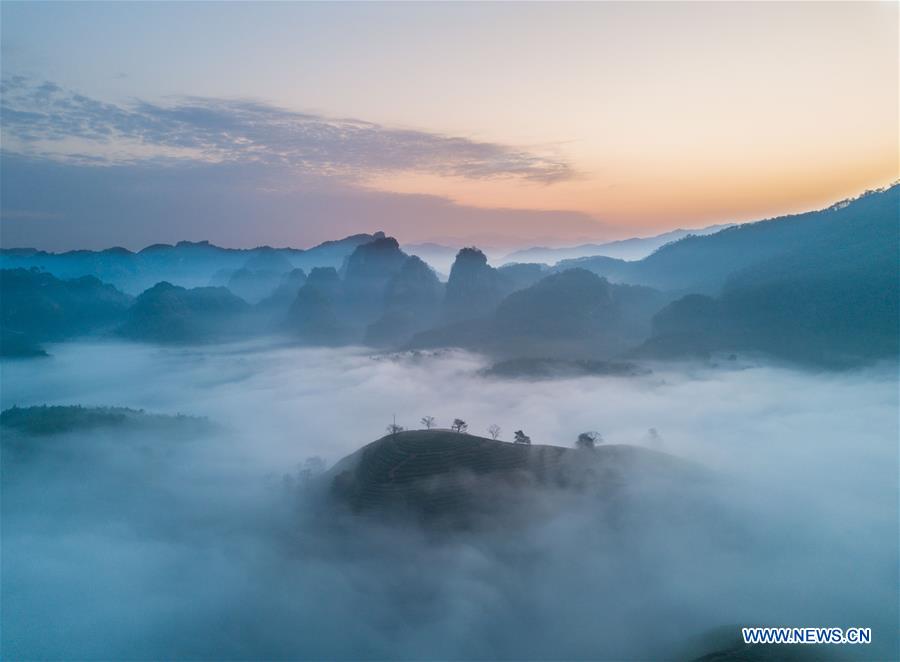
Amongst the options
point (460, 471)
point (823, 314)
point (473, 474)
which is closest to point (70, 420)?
point (460, 471)

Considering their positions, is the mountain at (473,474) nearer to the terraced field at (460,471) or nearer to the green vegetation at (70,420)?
the terraced field at (460,471)

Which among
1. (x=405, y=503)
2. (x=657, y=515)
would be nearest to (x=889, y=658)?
(x=657, y=515)

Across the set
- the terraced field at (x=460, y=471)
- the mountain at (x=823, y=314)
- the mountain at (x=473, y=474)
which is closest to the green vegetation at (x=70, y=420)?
the terraced field at (x=460, y=471)

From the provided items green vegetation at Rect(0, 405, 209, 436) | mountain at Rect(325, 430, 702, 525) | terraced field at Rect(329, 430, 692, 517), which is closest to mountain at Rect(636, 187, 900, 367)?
mountain at Rect(325, 430, 702, 525)

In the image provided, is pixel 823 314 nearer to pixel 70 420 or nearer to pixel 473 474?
pixel 473 474

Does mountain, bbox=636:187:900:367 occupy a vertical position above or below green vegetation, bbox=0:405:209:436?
above

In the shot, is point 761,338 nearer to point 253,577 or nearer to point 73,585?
point 253,577

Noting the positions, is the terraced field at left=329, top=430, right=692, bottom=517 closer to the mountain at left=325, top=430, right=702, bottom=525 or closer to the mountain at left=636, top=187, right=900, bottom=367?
Answer: the mountain at left=325, top=430, right=702, bottom=525
